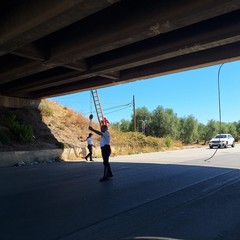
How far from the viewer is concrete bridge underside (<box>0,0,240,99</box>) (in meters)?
12.2

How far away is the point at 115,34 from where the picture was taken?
14.4m

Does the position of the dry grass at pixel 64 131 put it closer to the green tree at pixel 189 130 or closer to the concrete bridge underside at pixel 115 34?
the concrete bridge underside at pixel 115 34

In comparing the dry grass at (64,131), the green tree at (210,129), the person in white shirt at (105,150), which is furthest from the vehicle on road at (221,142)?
the green tree at (210,129)

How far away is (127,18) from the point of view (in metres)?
13.9

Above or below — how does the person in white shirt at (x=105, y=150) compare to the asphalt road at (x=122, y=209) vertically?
above

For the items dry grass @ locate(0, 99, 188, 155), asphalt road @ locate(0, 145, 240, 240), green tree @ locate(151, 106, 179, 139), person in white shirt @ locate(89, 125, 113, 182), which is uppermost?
green tree @ locate(151, 106, 179, 139)

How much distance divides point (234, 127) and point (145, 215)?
103 metres

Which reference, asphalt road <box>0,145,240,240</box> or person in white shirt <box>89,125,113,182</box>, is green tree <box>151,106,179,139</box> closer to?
person in white shirt <box>89,125,113,182</box>

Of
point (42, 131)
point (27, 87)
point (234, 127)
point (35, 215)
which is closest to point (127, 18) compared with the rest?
point (35, 215)

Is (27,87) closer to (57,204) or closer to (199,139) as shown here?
(57,204)

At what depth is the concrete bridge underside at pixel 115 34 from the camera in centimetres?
1224

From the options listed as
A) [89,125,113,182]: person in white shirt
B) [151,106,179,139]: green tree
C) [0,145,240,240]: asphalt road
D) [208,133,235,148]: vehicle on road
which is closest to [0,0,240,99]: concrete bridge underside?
[89,125,113,182]: person in white shirt

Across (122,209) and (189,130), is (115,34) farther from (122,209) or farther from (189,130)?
(189,130)

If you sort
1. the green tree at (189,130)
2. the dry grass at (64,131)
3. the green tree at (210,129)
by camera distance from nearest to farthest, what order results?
1. the dry grass at (64,131)
2. the green tree at (189,130)
3. the green tree at (210,129)
